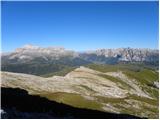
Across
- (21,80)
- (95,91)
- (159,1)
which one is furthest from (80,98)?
(159,1)

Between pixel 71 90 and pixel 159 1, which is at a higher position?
pixel 159 1

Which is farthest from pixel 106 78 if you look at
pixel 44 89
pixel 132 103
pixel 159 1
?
pixel 159 1

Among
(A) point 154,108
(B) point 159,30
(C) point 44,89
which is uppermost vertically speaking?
(B) point 159,30

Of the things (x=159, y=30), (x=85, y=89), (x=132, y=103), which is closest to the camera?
(x=159, y=30)

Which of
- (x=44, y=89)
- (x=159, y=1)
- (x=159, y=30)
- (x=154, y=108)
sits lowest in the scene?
(x=154, y=108)

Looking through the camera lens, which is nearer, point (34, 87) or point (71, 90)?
point (34, 87)

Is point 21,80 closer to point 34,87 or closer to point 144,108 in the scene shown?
point 34,87

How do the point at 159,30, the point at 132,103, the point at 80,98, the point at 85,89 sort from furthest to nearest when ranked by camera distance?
the point at 85,89 < the point at 132,103 < the point at 80,98 < the point at 159,30

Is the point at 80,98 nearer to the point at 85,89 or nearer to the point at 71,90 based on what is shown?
the point at 71,90

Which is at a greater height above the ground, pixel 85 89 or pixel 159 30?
pixel 159 30
